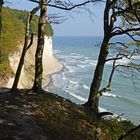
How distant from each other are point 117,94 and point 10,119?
54.9 meters

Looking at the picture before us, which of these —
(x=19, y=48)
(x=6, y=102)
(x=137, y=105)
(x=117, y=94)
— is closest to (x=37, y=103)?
(x=6, y=102)

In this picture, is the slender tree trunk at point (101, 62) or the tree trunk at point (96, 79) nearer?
the slender tree trunk at point (101, 62)

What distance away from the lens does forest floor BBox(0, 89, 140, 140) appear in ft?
38.8

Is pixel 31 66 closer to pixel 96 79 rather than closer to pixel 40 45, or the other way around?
pixel 96 79

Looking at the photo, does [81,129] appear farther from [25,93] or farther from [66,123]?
[25,93]

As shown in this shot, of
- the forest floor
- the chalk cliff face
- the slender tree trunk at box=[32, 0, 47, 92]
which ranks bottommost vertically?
the chalk cliff face

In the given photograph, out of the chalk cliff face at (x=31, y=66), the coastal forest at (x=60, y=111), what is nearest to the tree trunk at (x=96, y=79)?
the coastal forest at (x=60, y=111)

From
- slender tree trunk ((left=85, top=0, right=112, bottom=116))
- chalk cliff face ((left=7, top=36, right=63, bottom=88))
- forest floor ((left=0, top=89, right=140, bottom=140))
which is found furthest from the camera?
chalk cliff face ((left=7, top=36, right=63, bottom=88))

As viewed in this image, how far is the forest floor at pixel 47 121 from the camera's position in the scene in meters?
11.8

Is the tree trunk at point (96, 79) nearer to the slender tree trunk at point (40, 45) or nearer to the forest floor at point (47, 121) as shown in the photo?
the forest floor at point (47, 121)

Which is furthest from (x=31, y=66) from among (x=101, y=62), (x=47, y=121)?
(x=47, y=121)

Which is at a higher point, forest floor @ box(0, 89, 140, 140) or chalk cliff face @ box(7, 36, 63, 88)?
forest floor @ box(0, 89, 140, 140)

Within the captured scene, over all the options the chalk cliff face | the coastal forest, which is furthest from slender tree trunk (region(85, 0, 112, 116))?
the chalk cliff face

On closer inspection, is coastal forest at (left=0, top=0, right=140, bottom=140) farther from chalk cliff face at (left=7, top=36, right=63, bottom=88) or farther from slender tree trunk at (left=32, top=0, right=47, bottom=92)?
chalk cliff face at (left=7, top=36, right=63, bottom=88)
